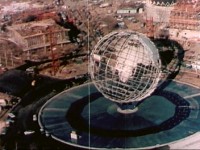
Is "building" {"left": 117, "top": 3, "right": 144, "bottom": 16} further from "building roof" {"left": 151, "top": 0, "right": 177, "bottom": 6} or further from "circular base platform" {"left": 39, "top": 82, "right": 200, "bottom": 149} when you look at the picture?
"circular base platform" {"left": 39, "top": 82, "right": 200, "bottom": 149}

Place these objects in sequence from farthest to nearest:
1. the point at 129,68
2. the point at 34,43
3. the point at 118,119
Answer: the point at 34,43, the point at 118,119, the point at 129,68

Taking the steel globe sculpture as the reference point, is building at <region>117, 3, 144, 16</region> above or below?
below

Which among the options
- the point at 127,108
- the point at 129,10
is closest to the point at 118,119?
the point at 127,108

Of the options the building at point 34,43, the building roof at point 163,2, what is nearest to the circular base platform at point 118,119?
the building at point 34,43

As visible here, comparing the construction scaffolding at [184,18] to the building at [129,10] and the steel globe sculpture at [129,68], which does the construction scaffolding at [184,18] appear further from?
the steel globe sculpture at [129,68]

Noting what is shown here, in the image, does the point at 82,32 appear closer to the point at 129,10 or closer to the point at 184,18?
the point at 129,10

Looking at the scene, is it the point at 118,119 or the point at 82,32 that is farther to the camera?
the point at 82,32

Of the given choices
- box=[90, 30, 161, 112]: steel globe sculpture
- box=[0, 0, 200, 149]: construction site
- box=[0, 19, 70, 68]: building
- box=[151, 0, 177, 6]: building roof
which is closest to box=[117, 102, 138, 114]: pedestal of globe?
box=[90, 30, 161, 112]: steel globe sculpture
